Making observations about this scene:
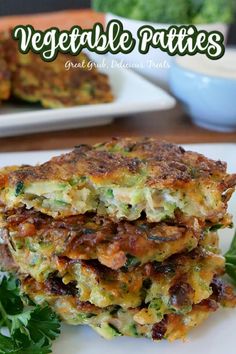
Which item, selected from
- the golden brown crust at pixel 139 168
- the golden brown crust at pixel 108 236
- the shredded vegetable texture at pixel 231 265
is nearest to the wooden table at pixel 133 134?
the golden brown crust at pixel 139 168

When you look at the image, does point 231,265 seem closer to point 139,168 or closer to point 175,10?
point 139,168

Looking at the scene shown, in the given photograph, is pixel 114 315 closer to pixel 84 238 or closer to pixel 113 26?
pixel 84 238

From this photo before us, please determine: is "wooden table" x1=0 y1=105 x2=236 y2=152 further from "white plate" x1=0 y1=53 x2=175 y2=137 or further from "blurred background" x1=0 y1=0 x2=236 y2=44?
"blurred background" x1=0 y1=0 x2=236 y2=44

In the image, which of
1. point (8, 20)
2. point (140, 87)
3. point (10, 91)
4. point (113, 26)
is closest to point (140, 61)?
point (113, 26)

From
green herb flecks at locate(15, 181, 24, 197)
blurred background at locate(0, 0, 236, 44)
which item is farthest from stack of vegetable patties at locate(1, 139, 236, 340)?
blurred background at locate(0, 0, 236, 44)

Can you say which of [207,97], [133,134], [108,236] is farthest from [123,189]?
[207,97]

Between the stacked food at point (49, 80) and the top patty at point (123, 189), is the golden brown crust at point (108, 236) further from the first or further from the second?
the stacked food at point (49, 80)
